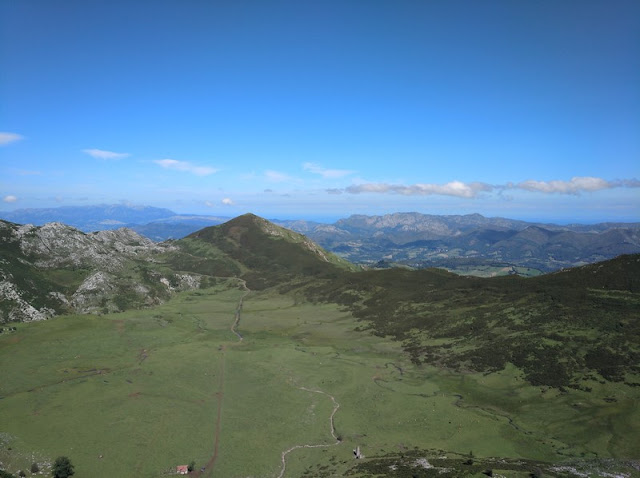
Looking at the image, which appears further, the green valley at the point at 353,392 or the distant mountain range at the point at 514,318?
the distant mountain range at the point at 514,318

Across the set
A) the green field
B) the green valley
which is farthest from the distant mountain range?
the green field

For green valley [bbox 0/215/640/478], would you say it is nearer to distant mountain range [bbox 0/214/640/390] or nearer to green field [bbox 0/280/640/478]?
green field [bbox 0/280/640/478]

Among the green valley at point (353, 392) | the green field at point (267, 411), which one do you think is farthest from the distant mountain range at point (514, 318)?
the green field at point (267, 411)

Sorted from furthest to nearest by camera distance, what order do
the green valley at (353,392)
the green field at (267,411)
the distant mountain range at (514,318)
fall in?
the distant mountain range at (514,318), the green field at (267,411), the green valley at (353,392)

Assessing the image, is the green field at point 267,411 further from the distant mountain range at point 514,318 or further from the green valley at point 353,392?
the distant mountain range at point 514,318

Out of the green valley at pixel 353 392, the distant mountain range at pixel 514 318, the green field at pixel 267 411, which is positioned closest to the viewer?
the green valley at pixel 353 392

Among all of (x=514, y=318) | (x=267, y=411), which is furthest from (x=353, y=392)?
(x=514, y=318)

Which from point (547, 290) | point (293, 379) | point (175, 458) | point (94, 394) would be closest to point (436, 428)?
point (293, 379)

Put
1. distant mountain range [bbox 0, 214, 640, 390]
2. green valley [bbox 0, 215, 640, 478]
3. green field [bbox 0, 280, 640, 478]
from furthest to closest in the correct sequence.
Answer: distant mountain range [bbox 0, 214, 640, 390], green field [bbox 0, 280, 640, 478], green valley [bbox 0, 215, 640, 478]

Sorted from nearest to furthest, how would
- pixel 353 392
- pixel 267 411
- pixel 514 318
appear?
1. pixel 267 411
2. pixel 353 392
3. pixel 514 318

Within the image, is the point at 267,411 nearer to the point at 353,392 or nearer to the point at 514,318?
the point at 353,392
